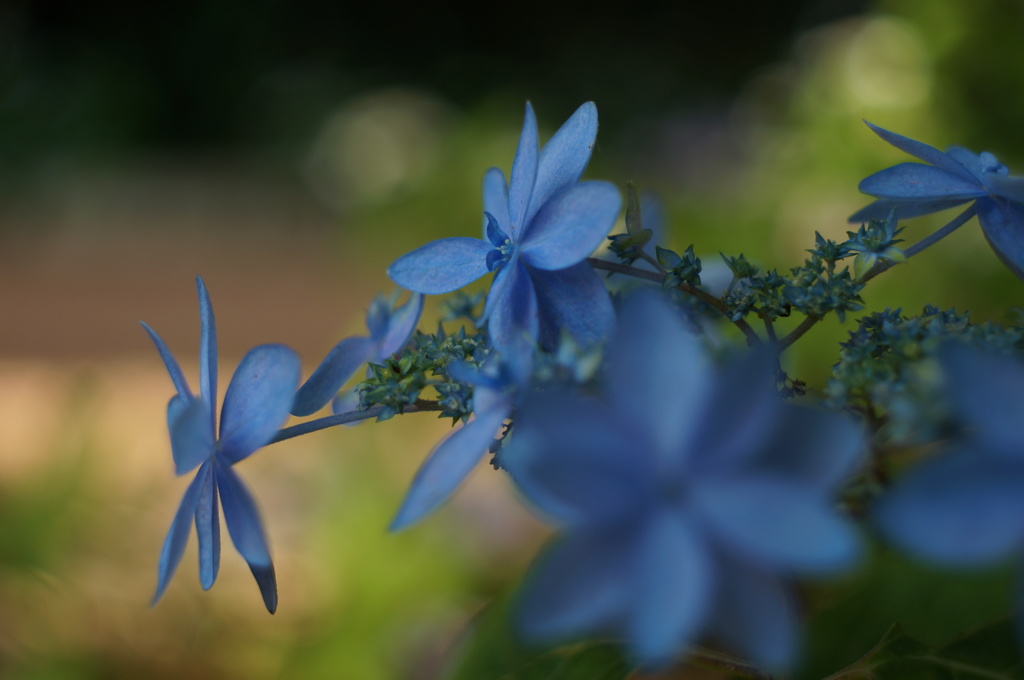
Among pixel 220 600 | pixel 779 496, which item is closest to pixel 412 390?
pixel 779 496

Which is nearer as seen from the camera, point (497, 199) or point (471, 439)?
point (471, 439)

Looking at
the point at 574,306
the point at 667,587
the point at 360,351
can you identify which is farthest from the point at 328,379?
the point at 667,587

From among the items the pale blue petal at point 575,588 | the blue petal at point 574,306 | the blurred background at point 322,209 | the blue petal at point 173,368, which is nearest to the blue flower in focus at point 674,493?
the pale blue petal at point 575,588

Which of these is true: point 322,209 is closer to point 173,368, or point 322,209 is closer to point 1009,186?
point 173,368

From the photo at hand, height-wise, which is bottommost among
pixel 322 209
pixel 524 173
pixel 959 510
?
pixel 959 510

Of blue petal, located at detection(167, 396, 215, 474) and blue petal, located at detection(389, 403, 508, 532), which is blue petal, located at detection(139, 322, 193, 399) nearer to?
blue petal, located at detection(167, 396, 215, 474)

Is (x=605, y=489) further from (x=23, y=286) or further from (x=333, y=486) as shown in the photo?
(x=23, y=286)

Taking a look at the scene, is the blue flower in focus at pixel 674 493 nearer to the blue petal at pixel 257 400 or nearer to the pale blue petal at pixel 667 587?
the pale blue petal at pixel 667 587

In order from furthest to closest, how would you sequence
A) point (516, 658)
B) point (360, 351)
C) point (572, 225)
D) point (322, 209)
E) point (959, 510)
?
point (322, 209), point (516, 658), point (360, 351), point (572, 225), point (959, 510)
